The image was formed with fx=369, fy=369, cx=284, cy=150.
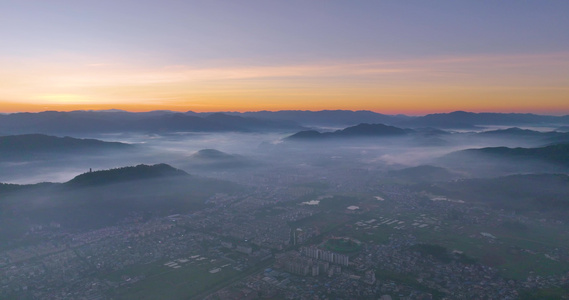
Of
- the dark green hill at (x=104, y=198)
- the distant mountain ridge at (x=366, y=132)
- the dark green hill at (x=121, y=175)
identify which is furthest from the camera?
the distant mountain ridge at (x=366, y=132)

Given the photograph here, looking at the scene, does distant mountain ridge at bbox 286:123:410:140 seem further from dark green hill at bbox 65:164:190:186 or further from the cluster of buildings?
the cluster of buildings

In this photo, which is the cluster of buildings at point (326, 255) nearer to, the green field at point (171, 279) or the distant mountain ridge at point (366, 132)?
the green field at point (171, 279)

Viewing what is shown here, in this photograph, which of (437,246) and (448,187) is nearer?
(437,246)

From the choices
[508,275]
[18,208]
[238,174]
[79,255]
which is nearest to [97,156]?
[238,174]

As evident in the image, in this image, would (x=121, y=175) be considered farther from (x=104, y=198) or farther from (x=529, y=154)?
(x=529, y=154)

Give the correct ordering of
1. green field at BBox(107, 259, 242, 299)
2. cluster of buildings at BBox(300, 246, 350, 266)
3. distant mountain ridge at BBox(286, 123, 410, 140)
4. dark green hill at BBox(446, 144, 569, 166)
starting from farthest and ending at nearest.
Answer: distant mountain ridge at BBox(286, 123, 410, 140) → dark green hill at BBox(446, 144, 569, 166) → cluster of buildings at BBox(300, 246, 350, 266) → green field at BBox(107, 259, 242, 299)

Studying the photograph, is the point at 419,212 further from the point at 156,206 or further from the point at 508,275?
the point at 156,206

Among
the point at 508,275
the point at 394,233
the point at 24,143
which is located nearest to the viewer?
the point at 508,275

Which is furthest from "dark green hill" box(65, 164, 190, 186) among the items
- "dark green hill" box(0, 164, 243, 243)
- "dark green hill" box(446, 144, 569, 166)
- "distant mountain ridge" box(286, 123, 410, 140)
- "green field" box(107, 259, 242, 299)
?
"distant mountain ridge" box(286, 123, 410, 140)

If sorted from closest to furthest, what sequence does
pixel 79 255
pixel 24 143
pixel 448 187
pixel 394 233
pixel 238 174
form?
pixel 79 255, pixel 394 233, pixel 448 187, pixel 238 174, pixel 24 143

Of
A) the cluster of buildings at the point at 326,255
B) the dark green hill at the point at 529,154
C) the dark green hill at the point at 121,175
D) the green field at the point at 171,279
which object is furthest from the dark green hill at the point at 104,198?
the dark green hill at the point at 529,154

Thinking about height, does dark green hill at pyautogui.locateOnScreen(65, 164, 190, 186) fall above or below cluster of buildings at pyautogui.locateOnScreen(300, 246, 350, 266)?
above
